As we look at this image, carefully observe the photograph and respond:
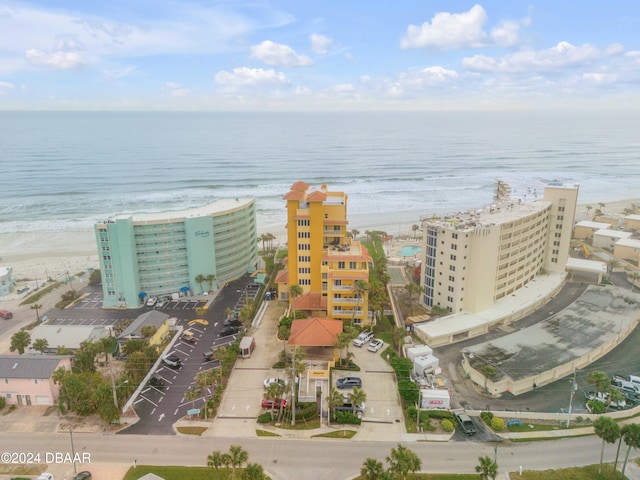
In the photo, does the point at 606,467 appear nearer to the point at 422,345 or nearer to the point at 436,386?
the point at 436,386

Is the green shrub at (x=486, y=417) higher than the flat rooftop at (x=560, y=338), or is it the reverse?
the flat rooftop at (x=560, y=338)

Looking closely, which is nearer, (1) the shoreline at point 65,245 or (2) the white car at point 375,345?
(2) the white car at point 375,345

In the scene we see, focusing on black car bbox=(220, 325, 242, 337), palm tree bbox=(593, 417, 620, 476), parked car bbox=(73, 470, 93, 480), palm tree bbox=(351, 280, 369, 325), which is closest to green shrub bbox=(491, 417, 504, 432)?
palm tree bbox=(593, 417, 620, 476)

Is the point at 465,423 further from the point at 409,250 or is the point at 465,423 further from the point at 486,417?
the point at 409,250

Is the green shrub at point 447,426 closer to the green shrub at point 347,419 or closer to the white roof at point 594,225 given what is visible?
the green shrub at point 347,419

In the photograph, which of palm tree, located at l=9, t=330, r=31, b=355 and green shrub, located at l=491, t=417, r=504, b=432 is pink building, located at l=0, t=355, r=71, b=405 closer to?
palm tree, located at l=9, t=330, r=31, b=355

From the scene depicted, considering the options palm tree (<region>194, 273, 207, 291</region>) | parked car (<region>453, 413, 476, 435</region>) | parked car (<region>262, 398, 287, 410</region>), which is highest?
palm tree (<region>194, 273, 207, 291</region>)

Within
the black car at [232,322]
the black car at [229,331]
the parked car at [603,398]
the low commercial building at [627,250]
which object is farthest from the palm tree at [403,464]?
the low commercial building at [627,250]

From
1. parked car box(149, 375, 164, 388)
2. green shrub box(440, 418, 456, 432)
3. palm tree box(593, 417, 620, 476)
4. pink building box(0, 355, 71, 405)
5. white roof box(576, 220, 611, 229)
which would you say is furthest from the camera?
white roof box(576, 220, 611, 229)
